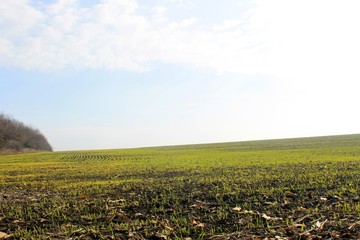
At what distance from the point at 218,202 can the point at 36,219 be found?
529 centimetres

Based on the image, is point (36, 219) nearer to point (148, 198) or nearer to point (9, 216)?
point (9, 216)

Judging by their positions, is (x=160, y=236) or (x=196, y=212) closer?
(x=160, y=236)

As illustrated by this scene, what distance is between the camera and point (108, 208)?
33.2 feet

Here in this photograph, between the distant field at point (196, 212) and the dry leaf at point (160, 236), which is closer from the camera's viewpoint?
the dry leaf at point (160, 236)

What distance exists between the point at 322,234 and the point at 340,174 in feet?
A: 33.3

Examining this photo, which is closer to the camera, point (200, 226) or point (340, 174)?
point (200, 226)

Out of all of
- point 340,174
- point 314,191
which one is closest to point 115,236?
point 314,191

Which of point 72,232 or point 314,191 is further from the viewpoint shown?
point 314,191

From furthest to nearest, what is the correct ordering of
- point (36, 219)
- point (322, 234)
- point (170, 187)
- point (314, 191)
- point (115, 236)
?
point (170, 187)
point (314, 191)
point (36, 219)
point (115, 236)
point (322, 234)

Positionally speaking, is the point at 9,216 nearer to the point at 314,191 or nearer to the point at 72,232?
the point at 72,232

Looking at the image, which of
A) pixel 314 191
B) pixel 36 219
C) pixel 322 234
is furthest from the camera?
pixel 314 191

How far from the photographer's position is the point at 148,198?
38.3 ft

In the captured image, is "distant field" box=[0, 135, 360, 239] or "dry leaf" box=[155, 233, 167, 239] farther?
"distant field" box=[0, 135, 360, 239]

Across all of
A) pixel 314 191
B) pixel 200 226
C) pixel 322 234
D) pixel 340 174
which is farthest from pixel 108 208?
pixel 340 174
